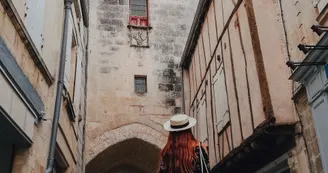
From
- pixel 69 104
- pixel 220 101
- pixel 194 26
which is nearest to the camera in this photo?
pixel 69 104

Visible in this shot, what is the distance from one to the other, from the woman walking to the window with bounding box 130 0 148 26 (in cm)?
745

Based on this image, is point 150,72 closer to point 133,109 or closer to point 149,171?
point 133,109

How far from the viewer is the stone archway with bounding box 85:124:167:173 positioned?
9.12 m

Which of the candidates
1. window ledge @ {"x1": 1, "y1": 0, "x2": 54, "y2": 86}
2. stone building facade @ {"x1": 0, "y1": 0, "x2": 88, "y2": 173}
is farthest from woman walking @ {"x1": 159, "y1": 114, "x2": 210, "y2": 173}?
window ledge @ {"x1": 1, "y1": 0, "x2": 54, "y2": 86}

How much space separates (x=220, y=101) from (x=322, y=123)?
2886 millimetres

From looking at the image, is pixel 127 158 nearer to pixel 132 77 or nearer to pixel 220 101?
pixel 132 77

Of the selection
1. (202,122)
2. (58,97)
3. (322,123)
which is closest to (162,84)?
(202,122)

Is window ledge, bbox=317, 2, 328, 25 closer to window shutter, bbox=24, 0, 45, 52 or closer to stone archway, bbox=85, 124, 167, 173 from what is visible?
window shutter, bbox=24, 0, 45, 52

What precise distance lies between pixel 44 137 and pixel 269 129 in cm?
235

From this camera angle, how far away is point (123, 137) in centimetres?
929

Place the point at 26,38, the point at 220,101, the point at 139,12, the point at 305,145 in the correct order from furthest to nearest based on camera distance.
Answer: the point at 139,12 < the point at 220,101 < the point at 305,145 < the point at 26,38

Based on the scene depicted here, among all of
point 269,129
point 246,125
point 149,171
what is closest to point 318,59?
point 269,129

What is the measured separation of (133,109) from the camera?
9523 millimetres

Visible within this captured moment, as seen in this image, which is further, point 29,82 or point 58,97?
point 58,97
